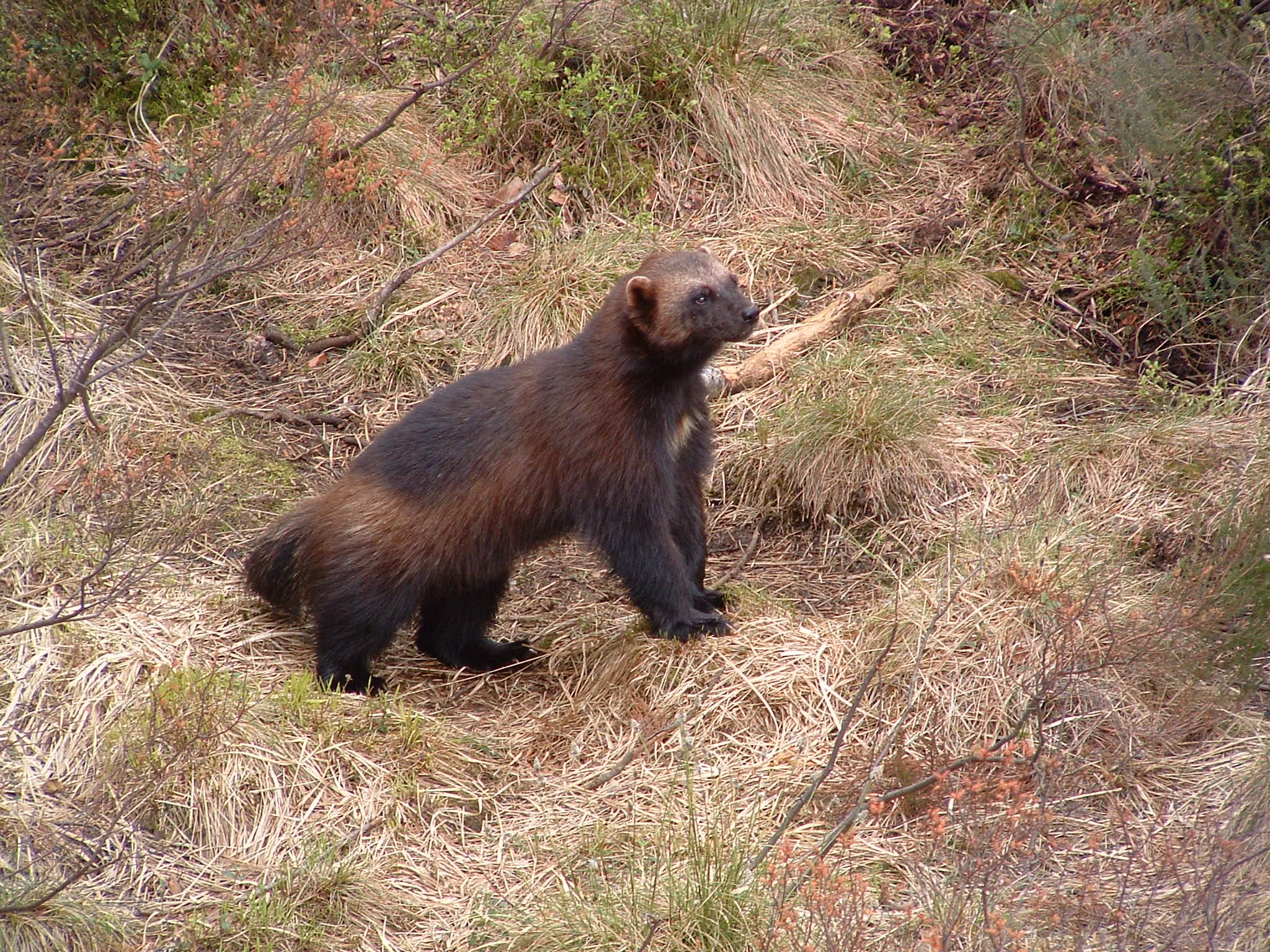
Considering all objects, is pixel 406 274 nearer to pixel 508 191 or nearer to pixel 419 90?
pixel 508 191

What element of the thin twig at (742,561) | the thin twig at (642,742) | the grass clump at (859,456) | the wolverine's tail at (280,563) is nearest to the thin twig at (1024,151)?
the grass clump at (859,456)

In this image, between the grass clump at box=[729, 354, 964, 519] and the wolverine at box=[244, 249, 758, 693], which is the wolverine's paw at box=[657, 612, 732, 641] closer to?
the wolverine at box=[244, 249, 758, 693]

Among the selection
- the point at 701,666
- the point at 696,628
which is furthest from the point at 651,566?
the point at 701,666

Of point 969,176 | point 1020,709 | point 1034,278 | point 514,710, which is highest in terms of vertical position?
point 969,176

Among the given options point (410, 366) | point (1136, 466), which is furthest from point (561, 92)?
point (1136, 466)

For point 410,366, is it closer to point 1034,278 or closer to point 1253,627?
point 1034,278

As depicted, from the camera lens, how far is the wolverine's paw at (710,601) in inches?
215

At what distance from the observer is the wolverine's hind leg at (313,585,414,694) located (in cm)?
531

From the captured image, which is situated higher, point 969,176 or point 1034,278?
point 969,176

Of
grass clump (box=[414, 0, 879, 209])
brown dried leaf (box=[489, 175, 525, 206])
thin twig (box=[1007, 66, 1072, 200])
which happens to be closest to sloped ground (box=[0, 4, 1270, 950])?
brown dried leaf (box=[489, 175, 525, 206])

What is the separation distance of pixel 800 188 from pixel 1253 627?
4.40 m

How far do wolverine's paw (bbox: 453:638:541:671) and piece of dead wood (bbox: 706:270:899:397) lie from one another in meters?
1.82

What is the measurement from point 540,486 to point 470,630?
94 cm

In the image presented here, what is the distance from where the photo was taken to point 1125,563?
4957 millimetres
